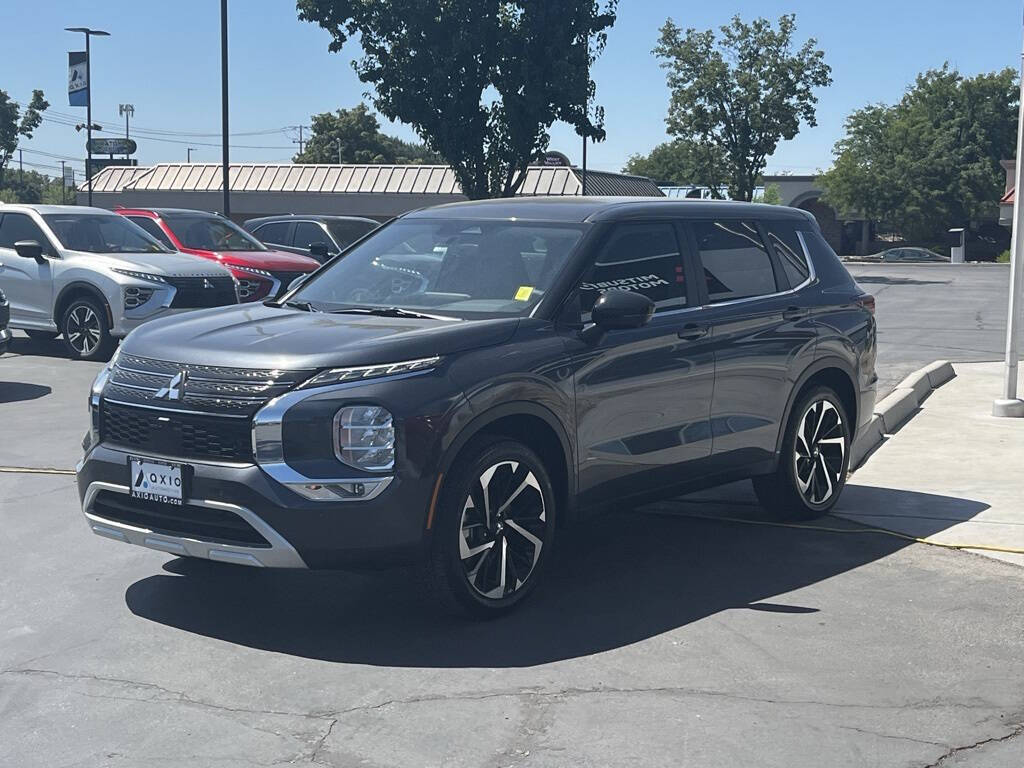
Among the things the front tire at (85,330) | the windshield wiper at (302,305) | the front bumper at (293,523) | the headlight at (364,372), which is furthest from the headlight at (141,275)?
the headlight at (364,372)

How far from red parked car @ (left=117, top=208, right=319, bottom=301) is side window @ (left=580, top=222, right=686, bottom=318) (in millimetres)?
11015

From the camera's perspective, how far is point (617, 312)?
621cm

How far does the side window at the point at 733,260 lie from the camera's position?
7336 millimetres

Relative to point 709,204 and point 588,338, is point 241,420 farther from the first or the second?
point 709,204

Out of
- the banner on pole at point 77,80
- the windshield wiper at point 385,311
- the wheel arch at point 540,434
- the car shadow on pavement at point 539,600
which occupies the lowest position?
the car shadow on pavement at point 539,600

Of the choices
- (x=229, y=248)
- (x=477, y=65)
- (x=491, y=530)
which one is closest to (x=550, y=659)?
(x=491, y=530)

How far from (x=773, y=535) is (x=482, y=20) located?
27.7m

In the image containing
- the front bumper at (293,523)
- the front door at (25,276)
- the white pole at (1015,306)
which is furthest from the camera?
the front door at (25,276)

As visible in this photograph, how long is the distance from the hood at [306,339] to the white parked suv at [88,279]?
912 cm

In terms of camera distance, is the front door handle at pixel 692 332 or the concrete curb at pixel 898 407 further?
the concrete curb at pixel 898 407

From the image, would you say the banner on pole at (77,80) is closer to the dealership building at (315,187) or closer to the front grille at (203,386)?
the dealership building at (315,187)

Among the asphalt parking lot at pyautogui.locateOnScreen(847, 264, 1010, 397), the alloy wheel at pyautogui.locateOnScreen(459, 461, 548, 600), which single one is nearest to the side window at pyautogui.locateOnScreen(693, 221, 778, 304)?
the alloy wheel at pyautogui.locateOnScreen(459, 461, 548, 600)

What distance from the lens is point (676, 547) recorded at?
24.4 feet

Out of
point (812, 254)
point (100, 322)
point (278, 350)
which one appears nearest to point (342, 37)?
point (100, 322)
